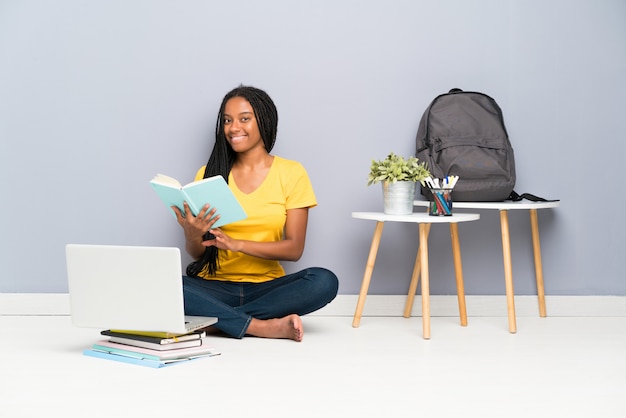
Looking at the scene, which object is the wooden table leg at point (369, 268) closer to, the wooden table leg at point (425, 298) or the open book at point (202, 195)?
the wooden table leg at point (425, 298)

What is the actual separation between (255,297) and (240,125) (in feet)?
2.00

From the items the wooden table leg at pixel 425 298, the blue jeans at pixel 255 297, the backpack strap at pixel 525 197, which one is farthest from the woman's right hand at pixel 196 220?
the backpack strap at pixel 525 197

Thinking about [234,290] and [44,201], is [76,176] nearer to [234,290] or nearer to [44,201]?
[44,201]

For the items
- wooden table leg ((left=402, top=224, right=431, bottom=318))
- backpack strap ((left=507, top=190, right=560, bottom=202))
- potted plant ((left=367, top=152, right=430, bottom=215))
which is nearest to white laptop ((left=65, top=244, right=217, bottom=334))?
potted plant ((left=367, top=152, right=430, bottom=215))

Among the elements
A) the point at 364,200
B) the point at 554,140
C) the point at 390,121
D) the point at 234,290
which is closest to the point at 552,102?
the point at 554,140

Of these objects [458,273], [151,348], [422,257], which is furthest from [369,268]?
[151,348]

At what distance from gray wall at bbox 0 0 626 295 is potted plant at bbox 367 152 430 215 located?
36cm

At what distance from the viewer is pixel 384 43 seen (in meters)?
2.84

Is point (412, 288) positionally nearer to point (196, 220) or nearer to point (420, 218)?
point (420, 218)

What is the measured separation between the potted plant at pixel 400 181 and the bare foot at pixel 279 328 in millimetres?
518

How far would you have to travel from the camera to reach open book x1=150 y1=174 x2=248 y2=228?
2.08 meters

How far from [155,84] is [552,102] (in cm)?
157

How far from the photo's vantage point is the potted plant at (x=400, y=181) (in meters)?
2.47

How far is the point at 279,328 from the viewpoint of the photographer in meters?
2.33
